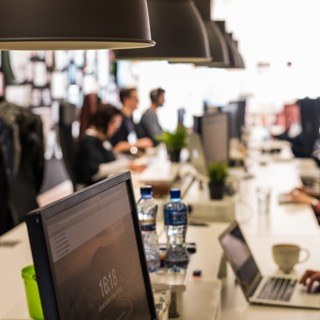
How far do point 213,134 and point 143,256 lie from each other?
255cm

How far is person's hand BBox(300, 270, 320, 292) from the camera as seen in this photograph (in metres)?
2.23

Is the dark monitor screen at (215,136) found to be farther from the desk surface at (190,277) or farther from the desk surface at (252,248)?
the desk surface at (190,277)

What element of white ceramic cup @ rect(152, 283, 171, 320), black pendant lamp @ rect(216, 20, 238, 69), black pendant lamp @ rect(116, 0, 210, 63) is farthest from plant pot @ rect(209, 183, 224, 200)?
white ceramic cup @ rect(152, 283, 171, 320)

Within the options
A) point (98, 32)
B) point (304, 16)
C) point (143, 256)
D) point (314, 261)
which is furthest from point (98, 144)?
point (304, 16)

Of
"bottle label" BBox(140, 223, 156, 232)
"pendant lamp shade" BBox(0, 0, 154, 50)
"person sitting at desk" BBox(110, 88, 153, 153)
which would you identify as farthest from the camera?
"person sitting at desk" BBox(110, 88, 153, 153)

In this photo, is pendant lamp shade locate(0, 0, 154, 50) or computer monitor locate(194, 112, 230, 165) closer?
pendant lamp shade locate(0, 0, 154, 50)

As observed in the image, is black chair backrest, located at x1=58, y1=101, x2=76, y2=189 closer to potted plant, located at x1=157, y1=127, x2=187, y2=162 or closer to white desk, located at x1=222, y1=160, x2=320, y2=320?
potted plant, located at x1=157, y1=127, x2=187, y2=162

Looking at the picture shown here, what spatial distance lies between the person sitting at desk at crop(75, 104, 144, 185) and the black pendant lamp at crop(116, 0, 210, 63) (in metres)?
2.75

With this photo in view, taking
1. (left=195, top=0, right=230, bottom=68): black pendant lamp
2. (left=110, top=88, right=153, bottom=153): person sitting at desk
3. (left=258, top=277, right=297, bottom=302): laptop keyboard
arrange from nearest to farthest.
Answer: (left=258, top=277, right=297, bottom=302): laptop keyboard, (left=195, top=0, right=230, bottom=68): black pendant lamp, (left=110, top=88, right=153, bottom=153): person sitting at desk

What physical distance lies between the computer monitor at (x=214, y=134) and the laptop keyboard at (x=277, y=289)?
5.05 ft

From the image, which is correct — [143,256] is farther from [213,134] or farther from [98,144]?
[98,144]

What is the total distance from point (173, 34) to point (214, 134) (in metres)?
2.05

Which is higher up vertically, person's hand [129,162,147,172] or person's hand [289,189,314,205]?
person's hand [129,162,147,172]

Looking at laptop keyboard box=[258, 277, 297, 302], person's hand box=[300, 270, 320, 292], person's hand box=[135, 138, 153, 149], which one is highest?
person's hand box=[135, 138, 153, 149]
